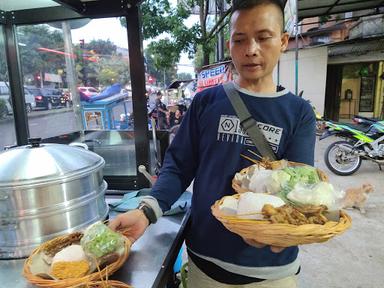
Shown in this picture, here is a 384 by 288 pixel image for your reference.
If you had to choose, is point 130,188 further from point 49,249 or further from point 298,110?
point 298,110

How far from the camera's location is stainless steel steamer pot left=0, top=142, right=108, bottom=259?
109cm

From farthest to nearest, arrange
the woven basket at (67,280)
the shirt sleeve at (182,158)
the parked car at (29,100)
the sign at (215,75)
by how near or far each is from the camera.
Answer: the sign at (215,75), the parked car at (29,100), the shirt sleeve at (182,158), the woven basket at (67,280)

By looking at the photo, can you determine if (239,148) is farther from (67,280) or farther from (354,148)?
(354,148)

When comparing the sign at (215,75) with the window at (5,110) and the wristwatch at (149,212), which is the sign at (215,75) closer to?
the window at (5,110)

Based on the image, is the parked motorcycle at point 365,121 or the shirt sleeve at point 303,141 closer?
the shirt sleeve at point 303,141

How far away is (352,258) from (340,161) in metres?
2.85

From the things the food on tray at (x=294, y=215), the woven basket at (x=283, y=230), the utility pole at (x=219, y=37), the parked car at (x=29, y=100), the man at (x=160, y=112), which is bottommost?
the man at (x=160, y=112)

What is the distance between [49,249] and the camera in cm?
103

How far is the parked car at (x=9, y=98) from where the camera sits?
6.97 ft

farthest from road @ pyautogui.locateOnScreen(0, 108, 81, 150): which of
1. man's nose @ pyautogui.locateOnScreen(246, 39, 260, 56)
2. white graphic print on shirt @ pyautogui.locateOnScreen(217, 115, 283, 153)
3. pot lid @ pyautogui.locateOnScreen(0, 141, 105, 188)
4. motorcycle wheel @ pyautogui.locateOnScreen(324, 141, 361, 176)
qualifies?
motorcycle wheel @ pyautogui.locateOnScreen(324, 141, 361, 176)

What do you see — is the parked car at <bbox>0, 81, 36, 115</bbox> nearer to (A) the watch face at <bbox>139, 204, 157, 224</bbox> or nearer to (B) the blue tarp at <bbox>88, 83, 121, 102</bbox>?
(B) the blue tarp at <bbox>88, 83, 121, 102</bbox>

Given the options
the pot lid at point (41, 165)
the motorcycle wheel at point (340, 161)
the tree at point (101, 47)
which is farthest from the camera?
the motorcycle wheel at point (340, 161)

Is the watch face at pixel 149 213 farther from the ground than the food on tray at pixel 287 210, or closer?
closer

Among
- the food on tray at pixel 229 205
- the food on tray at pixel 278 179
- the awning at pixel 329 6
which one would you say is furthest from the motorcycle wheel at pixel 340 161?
the food on tray at pixel 229 205
